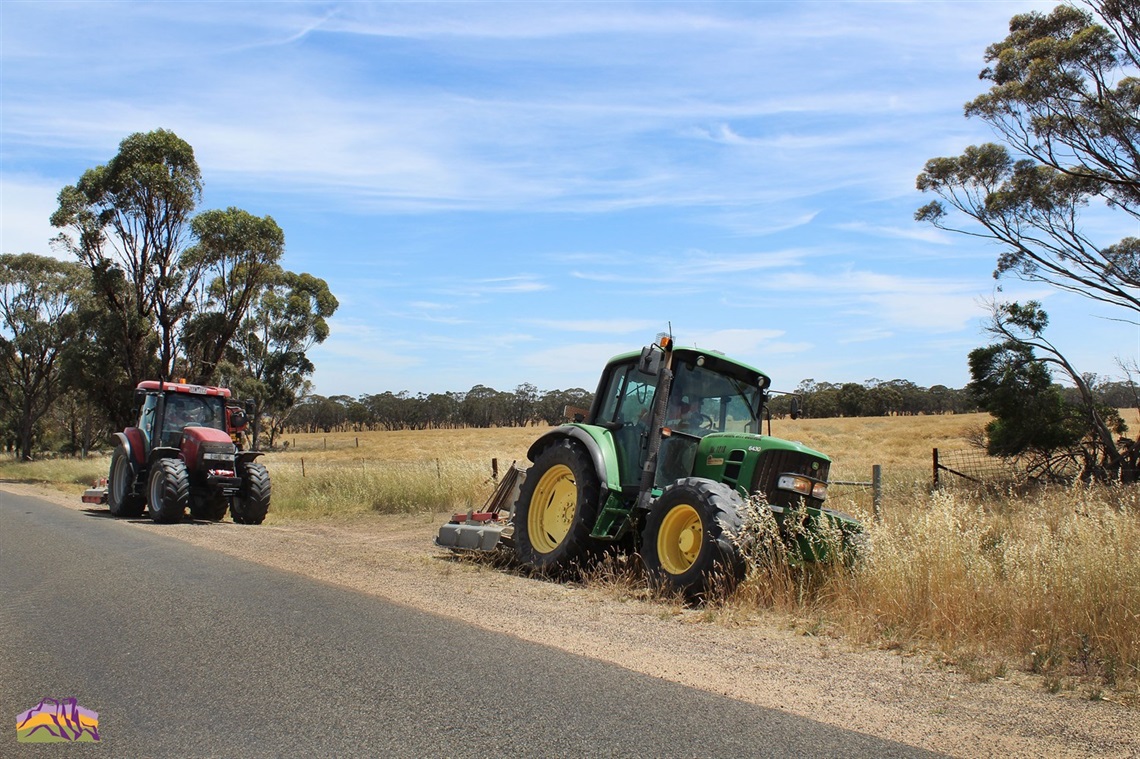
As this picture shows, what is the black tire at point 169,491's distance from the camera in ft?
48.1

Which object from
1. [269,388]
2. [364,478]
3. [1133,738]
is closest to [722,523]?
[1133,738]

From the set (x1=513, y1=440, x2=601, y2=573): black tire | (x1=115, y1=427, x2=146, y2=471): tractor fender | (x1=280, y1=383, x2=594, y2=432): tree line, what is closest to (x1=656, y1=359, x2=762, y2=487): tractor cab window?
(x1=513, y1=440, x2=601, y2=573): black tire

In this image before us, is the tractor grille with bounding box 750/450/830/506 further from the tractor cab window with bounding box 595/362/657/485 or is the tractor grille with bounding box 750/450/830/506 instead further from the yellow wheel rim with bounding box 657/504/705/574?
the tractor cab window with bounding box 595/362/657/485

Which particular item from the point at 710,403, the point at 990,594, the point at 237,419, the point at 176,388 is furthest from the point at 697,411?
the point at 176,388

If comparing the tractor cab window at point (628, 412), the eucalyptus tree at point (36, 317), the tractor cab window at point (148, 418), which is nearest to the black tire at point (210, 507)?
the tractor cab window at point (148, 418)

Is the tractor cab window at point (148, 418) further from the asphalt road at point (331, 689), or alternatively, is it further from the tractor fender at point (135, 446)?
the asphalt road at point (331, 689)

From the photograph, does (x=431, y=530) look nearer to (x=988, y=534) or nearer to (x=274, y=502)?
(x=274, y=502)

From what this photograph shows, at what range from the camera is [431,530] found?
14.2 metres

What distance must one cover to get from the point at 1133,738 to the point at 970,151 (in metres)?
17.6

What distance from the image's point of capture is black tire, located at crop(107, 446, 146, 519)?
16.5 meters

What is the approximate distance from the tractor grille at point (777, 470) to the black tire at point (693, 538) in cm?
41

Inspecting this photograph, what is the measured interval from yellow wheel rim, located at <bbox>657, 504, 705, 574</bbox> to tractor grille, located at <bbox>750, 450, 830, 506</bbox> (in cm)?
63

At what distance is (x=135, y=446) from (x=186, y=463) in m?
1.36

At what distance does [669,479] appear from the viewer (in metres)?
8.25
